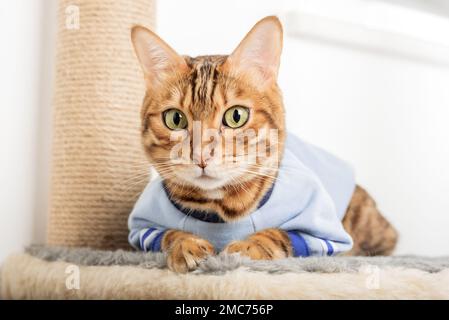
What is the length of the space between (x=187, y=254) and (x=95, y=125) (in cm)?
60

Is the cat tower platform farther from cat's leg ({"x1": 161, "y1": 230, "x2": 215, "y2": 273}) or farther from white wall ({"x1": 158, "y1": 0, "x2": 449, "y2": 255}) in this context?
white wall ({"x1": 158, "y1": 0, "x2": 449, "y2": 255})

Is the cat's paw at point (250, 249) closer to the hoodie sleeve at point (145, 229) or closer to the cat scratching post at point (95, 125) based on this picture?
the hoodie sleeve at point (145, 229)

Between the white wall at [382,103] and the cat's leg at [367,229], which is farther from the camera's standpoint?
the white wall at [382,103]

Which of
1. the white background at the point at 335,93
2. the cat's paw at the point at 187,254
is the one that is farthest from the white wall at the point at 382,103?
the cat's paw at the point at 187,254

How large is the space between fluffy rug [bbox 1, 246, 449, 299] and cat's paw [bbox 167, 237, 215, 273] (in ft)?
0.04

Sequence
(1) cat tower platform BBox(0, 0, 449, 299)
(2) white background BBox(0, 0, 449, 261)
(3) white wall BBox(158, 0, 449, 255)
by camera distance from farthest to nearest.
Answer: (3) white wall BBox(158, 0, 449, 255), (2) white background BBox(0, 0, 449, 261), (1) cat tower platform BBox(0, 0, 449, 299)

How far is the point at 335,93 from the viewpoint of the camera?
1.97 meters

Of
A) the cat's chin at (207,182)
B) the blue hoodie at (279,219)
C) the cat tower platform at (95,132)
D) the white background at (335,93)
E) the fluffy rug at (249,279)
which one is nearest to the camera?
the fluffy rug at (249,279)

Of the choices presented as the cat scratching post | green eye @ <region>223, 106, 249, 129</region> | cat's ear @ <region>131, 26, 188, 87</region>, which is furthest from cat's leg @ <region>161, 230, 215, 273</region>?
the cat scratching post

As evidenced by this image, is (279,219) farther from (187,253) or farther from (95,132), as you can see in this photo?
(95,132)

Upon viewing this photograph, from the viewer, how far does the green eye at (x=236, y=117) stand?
3.09 feet

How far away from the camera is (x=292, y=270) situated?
0.87 metres

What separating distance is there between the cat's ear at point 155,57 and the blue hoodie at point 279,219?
222mm

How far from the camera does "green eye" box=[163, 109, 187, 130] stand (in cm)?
97
